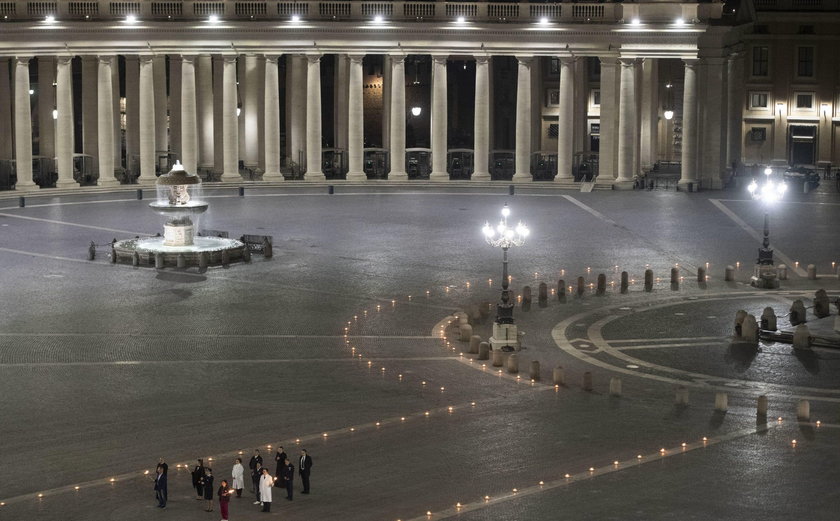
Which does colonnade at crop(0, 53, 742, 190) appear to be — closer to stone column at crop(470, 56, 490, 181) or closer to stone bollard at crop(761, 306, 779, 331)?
stone column at crop(470, 56, 490, 181)

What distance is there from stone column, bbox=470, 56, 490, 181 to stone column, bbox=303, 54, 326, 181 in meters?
10.5

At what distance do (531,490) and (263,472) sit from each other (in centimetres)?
609

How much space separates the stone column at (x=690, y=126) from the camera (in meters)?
104

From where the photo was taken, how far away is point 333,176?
112 m

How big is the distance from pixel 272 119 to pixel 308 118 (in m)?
2.55

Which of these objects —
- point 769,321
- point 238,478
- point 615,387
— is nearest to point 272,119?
point 769,321

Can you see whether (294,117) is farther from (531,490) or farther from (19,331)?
(531,490)

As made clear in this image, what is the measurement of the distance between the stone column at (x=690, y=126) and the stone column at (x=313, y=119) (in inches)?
948

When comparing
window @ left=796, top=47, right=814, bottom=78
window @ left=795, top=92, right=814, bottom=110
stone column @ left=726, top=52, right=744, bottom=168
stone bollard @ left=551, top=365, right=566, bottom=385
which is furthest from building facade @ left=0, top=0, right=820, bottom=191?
stone bollard @ left=551, top=365, right=566, bottom=385

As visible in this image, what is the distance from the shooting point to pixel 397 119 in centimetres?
10644

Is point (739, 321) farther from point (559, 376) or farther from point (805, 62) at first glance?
point (805, 62)

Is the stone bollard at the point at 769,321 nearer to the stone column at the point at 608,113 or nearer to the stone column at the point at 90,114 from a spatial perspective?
the stone column at the point at 608,113

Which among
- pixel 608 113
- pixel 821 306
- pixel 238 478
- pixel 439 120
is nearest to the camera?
pixel 238 478

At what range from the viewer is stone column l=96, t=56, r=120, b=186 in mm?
103625
